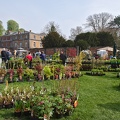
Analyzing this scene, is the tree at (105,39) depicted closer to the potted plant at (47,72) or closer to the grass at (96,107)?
the potted plant at (47,72)

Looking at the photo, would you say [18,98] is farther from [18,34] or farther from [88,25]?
[18,34]

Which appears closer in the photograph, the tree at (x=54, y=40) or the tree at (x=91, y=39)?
the tree at (x=91, y=39)

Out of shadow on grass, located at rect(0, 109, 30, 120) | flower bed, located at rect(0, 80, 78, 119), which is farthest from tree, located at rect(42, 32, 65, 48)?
shadow on grass, located at rect(0, 109, 30, 120)

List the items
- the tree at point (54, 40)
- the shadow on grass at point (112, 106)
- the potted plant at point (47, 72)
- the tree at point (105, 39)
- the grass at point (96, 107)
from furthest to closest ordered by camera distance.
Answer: the tree at point (54, 40)
the tree at point (105, 39)
the potted plant at point (47, 72)
the shadow on grass at point (112, 106)
the grass at point (96, 107)

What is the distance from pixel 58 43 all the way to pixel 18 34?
3369 cm

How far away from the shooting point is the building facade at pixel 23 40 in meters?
68.9

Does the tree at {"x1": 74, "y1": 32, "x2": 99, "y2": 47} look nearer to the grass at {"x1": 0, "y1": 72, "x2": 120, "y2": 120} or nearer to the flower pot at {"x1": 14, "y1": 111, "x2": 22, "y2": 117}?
the grass at {"x1": 0, "y1": 72, "x2": 120, "y2": 120}

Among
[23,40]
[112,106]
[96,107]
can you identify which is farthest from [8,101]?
[23,40]

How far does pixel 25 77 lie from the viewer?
9.72 meters

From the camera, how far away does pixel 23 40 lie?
7081cm

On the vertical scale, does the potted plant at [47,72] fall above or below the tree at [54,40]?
below

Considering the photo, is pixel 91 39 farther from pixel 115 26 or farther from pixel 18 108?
pixel 18 108

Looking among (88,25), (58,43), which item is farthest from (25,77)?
(88,25)

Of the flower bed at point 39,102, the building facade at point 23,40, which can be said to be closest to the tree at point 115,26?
the building facade at point 23,40
